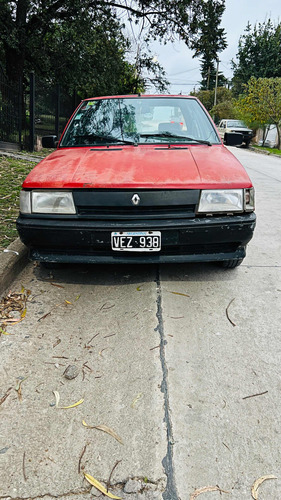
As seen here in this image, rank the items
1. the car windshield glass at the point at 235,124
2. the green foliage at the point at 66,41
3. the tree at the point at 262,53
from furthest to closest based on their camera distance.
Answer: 1. the tree at the point at 262,53
2. the car windshield glass at the point at 235,124
3. the green foliage at the point at 66,41

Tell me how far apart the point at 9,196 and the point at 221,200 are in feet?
12.5

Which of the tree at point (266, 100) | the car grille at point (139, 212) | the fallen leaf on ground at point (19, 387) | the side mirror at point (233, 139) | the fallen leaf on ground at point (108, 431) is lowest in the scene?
the fallen leaf on ground at point (19, 387)

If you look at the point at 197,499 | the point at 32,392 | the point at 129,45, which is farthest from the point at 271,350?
the point at 129,45

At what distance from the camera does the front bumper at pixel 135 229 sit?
3.14m

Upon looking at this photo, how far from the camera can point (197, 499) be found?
1.62 m

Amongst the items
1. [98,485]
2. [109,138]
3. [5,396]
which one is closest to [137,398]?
[98,485]

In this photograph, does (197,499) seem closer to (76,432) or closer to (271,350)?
(76,432)

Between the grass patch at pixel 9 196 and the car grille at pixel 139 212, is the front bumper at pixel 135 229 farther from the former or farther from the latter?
the grass patch at pixel 9 196

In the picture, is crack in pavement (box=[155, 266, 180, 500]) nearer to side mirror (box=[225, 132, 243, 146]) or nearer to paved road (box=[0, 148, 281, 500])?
paved road (box=[0, 148, 281, 500])

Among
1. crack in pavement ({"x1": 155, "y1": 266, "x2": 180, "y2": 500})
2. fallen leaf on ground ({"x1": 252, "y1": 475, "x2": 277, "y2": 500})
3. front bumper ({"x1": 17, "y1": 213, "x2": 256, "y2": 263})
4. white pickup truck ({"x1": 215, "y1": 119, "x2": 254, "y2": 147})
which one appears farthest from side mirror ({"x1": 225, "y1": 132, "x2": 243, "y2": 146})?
white pickup truck ({"x1": 215, "y1": 119, "x2": 254, "y2": 147})

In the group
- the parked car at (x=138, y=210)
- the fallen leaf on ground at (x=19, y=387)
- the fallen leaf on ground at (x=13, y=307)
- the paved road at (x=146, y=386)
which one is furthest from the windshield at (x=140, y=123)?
the fallen leaf on ground at (x=19, y=387)

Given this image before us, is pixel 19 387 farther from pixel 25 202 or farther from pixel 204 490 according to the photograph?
pixel 25 202

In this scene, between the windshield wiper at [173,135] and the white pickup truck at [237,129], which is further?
the white pickup truck at [237,129]

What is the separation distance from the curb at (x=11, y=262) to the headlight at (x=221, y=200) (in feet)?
5.15
